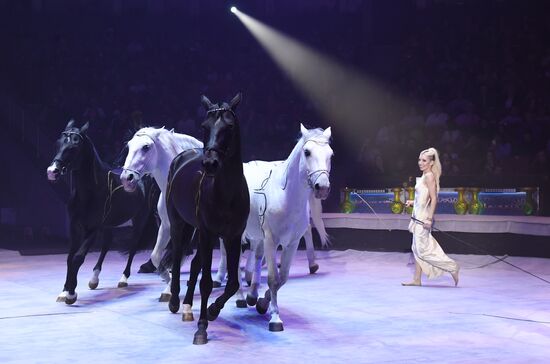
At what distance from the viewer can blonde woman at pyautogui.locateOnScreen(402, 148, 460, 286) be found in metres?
9.19

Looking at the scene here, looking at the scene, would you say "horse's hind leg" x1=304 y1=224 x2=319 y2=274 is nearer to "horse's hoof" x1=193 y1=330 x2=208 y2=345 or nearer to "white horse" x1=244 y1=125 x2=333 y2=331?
"white horse" x1=244 y1=125 x2=333 y2=331

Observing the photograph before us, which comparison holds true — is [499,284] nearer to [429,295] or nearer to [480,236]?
[429,295]

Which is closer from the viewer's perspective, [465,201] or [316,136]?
[316,136]

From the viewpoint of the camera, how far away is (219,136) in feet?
18.5

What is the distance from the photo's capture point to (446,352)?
17.9 feet

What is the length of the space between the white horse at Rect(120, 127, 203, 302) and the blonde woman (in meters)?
2.87

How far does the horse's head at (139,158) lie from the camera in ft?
25.3

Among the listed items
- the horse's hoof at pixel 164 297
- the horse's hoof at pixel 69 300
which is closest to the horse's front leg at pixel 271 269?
the horse's hoof at pixel 164 297

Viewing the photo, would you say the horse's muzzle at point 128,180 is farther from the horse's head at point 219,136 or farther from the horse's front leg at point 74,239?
the horse's head at point 219,136

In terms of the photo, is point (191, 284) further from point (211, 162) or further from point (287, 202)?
point (211, 162)

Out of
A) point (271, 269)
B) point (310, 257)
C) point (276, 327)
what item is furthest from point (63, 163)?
point (310, 257)

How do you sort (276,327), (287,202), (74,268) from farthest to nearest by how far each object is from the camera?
1. (74,268)
2. (287,202)
3. (276,327)

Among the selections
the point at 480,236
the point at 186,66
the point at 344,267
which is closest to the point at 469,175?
the point at 480,236

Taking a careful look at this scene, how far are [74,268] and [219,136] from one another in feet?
10.0
